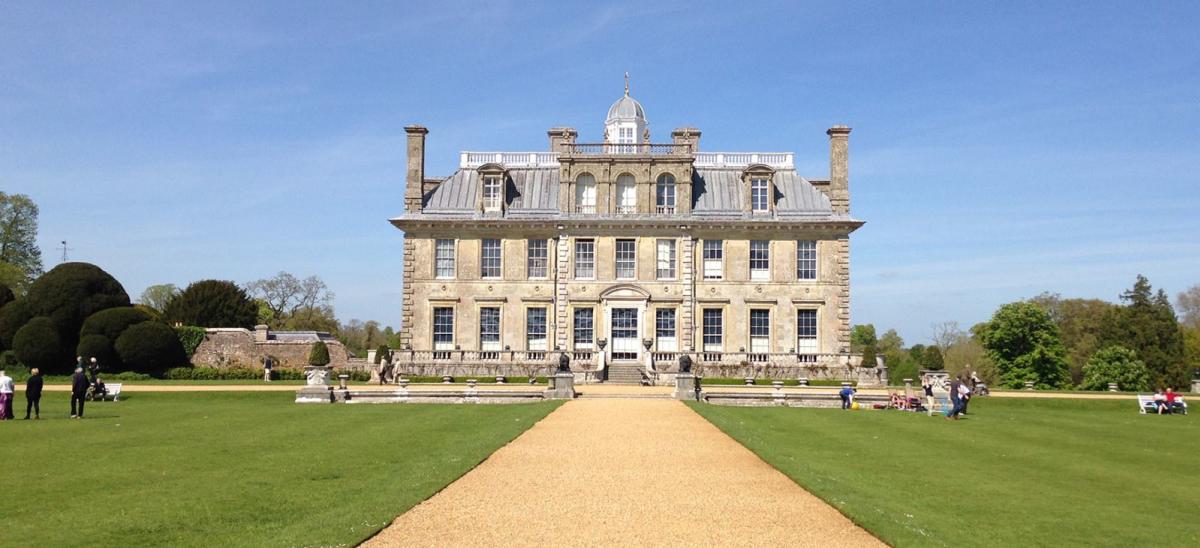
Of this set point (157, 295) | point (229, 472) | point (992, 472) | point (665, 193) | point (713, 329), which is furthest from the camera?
point (157, 295)

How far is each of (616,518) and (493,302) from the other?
34.2 meters

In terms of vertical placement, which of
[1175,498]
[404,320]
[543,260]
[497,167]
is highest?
[497,167]

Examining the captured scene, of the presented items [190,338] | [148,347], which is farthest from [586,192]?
[148,347]

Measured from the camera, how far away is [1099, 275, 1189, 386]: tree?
182 feet

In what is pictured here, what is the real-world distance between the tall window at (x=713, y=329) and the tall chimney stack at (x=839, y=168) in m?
7.41

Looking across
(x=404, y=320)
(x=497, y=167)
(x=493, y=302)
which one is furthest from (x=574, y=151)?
(x=404, y=320)

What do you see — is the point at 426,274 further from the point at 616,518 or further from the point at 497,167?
the point at 616,518

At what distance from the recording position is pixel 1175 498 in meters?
12.7

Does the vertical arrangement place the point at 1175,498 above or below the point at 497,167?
below

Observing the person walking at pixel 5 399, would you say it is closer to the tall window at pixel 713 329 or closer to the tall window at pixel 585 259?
the tall window at pixel 585 259

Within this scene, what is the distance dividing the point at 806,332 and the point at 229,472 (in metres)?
34.0

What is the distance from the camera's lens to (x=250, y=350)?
1833 inches

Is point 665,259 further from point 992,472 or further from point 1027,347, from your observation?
point 992,472

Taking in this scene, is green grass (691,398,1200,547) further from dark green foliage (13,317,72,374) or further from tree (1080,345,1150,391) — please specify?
dark green foliage (13,317,72,374)
